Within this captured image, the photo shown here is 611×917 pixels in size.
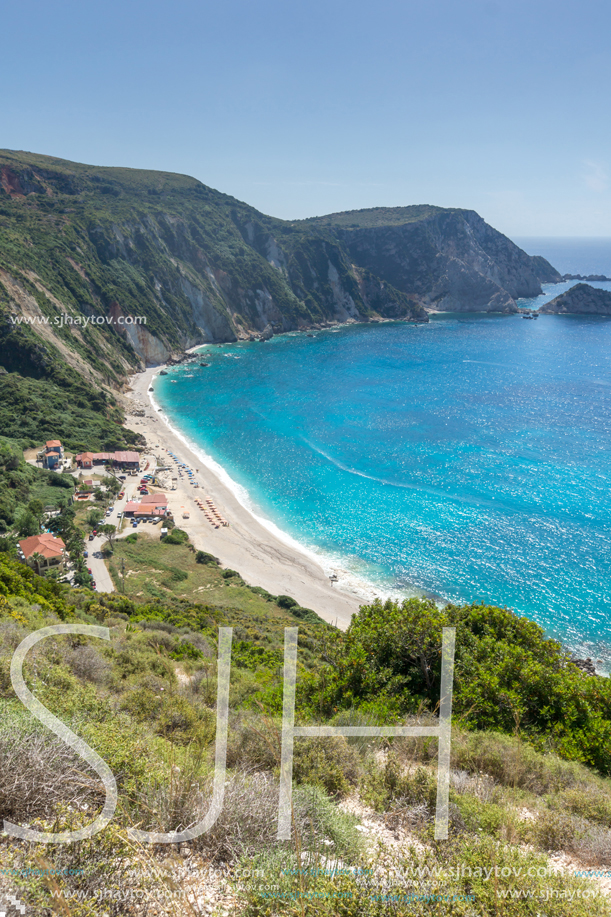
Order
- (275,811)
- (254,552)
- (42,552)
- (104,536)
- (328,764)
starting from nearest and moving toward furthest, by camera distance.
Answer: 1. (275,811)
2. (328,764)
3. (42,552)
4. (104,536)
5. (254,552)

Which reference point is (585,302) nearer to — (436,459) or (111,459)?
(436,459)

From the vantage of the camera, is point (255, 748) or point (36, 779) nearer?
point (36, 779)

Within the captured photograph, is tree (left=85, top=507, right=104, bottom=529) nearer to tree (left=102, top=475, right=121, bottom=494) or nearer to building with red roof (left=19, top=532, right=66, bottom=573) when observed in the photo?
tree (left=102, top=475, right=121, bottom=494)

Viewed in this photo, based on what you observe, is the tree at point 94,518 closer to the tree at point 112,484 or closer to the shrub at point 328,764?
the tree at point 112,484

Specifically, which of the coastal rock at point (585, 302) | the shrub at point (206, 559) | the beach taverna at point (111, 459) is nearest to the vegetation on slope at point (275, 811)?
the shrub at point (206, 559)

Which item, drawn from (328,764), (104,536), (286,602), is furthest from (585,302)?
(328,764)

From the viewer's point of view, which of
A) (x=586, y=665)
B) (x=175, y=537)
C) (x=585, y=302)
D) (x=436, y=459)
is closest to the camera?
(x=586, y=665)

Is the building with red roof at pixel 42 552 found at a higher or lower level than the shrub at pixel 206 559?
higher
